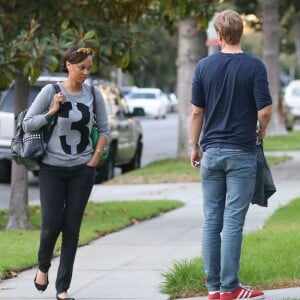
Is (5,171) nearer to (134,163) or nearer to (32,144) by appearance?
(134,163)

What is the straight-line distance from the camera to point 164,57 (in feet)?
288

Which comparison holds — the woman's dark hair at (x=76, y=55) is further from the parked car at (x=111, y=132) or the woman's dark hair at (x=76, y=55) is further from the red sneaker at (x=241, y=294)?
the parked car at (x=111, y=132)

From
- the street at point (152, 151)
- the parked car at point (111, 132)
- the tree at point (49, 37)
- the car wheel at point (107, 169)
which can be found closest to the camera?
the tree at point (49, 37)

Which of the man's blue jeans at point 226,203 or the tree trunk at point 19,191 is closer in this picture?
the man's blue jeans at point 226,203

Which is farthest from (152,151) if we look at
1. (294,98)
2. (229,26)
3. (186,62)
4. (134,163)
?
(294,98)

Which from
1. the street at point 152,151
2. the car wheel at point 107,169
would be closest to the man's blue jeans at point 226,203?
the street at point 152,151

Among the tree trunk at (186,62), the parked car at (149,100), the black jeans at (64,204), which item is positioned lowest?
→ the parked car at (149,100)

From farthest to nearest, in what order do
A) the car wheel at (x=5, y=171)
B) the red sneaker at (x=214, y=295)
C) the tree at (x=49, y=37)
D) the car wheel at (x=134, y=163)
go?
the car wheel at (x=134, y=163) < the car wheel at (x=5, y=171) < the tree at (x=49, y=37) < the red sneaker at (x=214, y=295)

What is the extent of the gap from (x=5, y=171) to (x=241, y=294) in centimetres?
1256

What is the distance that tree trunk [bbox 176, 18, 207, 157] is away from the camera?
20.9 m

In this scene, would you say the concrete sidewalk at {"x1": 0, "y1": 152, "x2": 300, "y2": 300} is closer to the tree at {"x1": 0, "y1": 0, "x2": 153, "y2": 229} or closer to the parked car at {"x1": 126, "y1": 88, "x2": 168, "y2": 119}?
the tree at {"x1": 0, "y1": 0, "x2": 153, "y2": 229}

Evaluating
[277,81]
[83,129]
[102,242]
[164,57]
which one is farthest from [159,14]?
[164,57]

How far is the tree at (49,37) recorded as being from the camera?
10.5m

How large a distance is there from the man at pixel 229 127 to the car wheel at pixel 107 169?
11.5 metres
